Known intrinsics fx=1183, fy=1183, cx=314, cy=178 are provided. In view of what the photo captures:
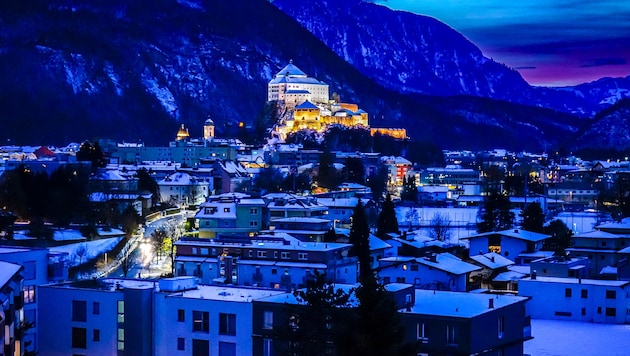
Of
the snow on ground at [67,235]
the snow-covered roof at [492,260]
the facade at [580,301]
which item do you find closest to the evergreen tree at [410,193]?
the snow on ground at [67,235]

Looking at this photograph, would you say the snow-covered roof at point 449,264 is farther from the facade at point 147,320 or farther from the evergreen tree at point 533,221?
the facade at point 147,320

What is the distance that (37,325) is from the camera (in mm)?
19750

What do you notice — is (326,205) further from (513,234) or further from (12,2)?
(12,2)

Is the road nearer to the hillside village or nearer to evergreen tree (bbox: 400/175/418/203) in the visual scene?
the hillside village

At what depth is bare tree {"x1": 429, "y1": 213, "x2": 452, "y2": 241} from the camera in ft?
151

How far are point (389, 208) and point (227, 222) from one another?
6.03 m

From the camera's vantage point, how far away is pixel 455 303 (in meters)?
17.5

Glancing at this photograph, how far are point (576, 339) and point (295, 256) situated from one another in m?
9.70

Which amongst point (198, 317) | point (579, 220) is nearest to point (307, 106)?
point (579, 220)

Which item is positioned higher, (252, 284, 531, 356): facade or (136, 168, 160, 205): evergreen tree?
(136, 168, 160, 205): evergreen tree

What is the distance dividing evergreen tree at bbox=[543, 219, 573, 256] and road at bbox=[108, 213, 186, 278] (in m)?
12.0

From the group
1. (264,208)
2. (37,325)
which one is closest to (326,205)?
(264,208)

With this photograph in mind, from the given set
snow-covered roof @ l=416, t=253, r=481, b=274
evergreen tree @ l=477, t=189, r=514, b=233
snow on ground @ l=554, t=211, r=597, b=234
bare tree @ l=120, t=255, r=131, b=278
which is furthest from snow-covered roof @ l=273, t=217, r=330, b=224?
snow on ground @ l=554, t=211, r=597, b=234

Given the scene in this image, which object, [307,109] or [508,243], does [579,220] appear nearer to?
[508,243]
